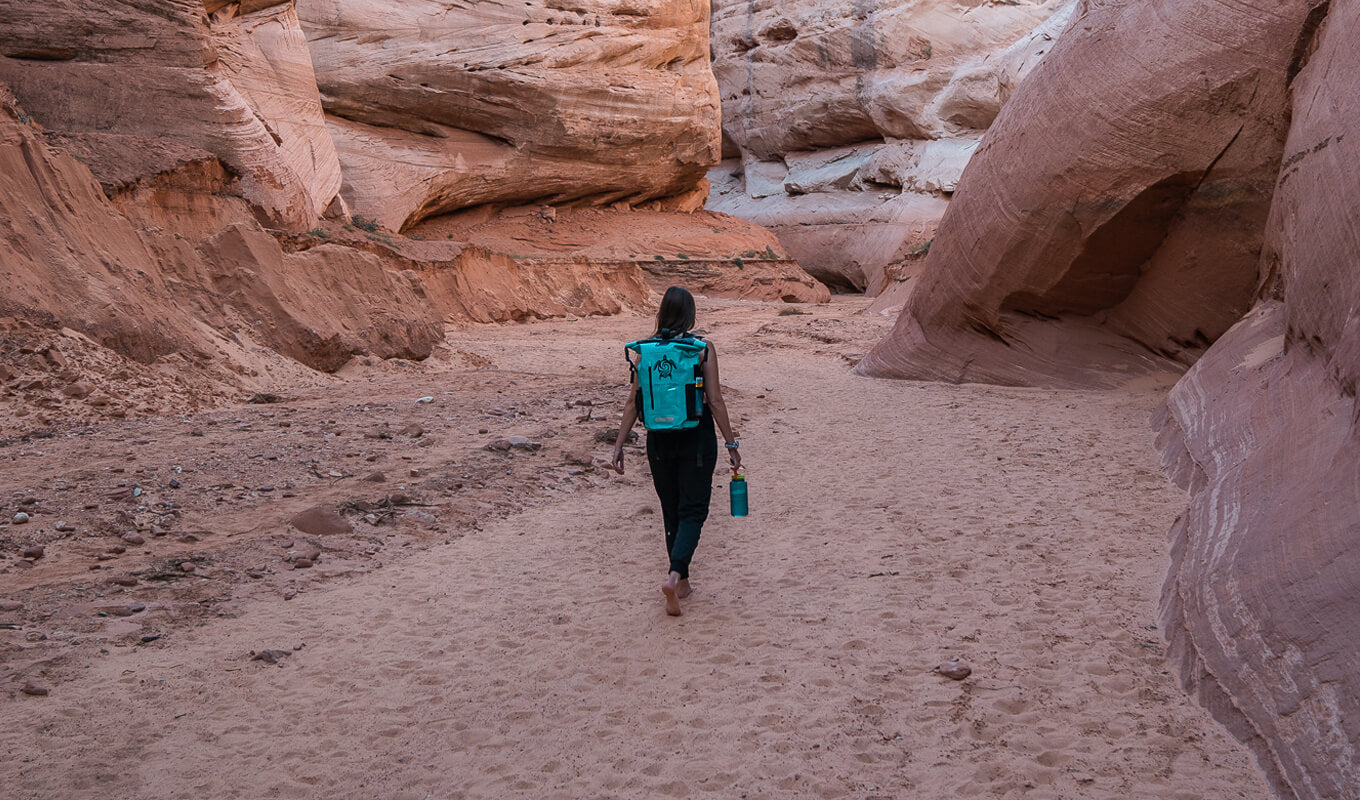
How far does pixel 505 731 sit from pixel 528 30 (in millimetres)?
25212

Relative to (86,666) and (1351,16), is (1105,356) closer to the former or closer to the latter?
(1351,16)

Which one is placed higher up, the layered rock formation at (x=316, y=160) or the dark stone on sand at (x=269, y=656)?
the layered rock formation at (x=316, y=160)

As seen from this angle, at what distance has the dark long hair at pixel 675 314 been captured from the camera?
13.3 ft

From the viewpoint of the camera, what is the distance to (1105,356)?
9.54 meters

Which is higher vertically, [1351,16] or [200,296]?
[1351,16]

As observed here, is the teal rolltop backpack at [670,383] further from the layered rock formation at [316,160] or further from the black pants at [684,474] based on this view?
the layered rock formation at [316,160]

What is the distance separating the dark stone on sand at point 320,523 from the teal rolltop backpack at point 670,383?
2.20 m

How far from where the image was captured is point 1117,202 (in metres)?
8.67

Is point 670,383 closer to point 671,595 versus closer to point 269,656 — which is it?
point 671,595

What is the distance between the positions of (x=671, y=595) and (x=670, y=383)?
93 cm

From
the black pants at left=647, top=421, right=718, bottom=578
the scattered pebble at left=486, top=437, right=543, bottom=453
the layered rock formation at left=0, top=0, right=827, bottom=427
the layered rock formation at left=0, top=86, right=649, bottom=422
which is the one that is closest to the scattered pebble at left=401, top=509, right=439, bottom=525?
the scattered pebble at left=486, top=437, right=543, bottom=453

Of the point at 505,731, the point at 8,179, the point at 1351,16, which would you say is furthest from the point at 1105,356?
the point at 8,179

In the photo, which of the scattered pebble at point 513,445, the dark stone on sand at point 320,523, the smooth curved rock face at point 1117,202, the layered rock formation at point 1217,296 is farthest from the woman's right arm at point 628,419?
the smooth curved rock face at point 1117,202

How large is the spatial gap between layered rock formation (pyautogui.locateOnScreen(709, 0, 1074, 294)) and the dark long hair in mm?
23364
